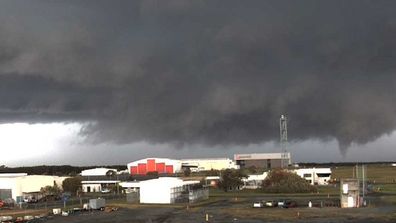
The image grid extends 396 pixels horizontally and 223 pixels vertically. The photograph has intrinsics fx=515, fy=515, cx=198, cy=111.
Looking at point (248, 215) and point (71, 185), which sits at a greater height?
point (71, 185)

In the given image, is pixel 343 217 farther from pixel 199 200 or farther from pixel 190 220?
pixel 199 200

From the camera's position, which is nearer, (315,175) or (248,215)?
(248,215)

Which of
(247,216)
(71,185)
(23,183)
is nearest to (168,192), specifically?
(247,216)

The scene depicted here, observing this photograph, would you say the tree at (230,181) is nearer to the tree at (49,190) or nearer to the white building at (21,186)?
the tree at (49,190)

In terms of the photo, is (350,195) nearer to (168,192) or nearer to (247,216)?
(247,216)

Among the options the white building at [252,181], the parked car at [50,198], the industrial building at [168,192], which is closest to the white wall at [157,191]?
the industrial building at [168,192]

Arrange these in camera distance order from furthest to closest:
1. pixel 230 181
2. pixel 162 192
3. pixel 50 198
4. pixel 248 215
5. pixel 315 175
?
pixel 315 175 → pixel 230 181 → pixel 50 198 → pixel 162 192 → pixel 248 215

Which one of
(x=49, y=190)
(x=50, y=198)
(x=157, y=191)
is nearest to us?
(x=157, y=191)

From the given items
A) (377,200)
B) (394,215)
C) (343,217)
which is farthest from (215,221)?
(377,200)

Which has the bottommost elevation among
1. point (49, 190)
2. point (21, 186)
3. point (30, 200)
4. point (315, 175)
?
point (30, 200)
